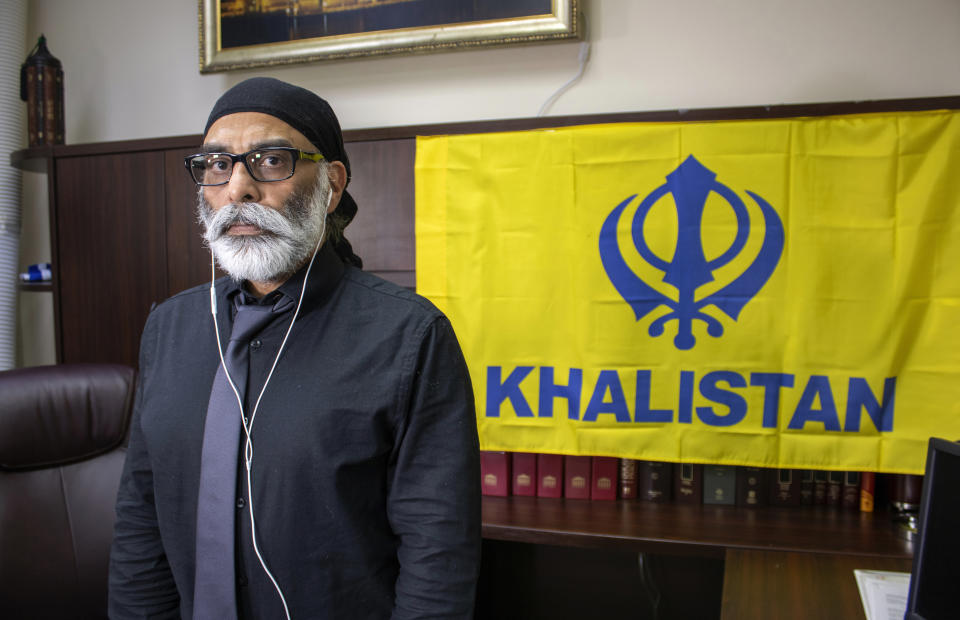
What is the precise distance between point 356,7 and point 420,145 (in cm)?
65

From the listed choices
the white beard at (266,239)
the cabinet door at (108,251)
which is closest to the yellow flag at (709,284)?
the white beard at (266,239)

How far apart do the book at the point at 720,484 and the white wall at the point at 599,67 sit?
3.79 feet

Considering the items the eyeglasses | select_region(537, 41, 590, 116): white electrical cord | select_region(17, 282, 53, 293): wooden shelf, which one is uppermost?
select_region(537, 41, 590, 116): white electrical cord

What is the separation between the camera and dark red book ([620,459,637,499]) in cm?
185

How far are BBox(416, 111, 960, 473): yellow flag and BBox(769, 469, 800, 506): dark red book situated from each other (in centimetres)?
8

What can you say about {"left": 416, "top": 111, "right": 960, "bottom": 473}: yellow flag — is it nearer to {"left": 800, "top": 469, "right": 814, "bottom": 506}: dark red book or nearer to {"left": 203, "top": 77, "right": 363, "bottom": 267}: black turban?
{"left": 800, "top": 469, "right": 814, "bottom": 506}: dark red book

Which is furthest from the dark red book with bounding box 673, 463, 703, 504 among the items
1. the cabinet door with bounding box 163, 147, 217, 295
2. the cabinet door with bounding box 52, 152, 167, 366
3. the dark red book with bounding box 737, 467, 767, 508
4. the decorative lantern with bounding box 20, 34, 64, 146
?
the decorative lantern with bounding box 20, 34, 64, 146

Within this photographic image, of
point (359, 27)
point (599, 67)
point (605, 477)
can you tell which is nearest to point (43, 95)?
point (359, 27)

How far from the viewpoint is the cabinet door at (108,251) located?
2189mm

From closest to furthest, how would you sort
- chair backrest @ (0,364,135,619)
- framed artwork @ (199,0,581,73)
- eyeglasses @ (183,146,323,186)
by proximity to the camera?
eyeglasses @ (183,146,323,186)
chair backrest @ (0,364,135,619)
framed artwork @ (199,0,581,73)

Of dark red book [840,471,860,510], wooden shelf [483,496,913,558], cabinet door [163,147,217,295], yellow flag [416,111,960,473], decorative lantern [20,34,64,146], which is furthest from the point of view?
decorative lantern [20,34,64,146]

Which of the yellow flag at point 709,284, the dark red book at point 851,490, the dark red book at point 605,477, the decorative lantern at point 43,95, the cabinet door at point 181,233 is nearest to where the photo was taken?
the yellow flag at point 709,284

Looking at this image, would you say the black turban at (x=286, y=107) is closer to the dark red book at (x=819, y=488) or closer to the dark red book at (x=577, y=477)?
the dark red book at (x=577, y=477)

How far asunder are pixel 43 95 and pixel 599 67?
208cm
